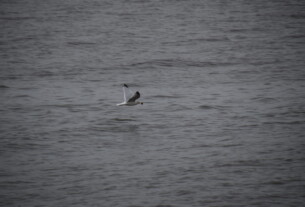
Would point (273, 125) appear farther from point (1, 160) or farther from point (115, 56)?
point (115, 56)

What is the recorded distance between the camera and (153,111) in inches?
758

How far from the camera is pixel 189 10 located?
134 ft

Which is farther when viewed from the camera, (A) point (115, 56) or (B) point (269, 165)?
(A) point (115, 56)

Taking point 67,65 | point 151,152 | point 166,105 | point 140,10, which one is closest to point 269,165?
point 151,152

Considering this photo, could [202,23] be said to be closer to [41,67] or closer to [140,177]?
[41,67]

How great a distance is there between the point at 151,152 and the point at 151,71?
10.4 metres

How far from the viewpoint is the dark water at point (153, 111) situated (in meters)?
13.0

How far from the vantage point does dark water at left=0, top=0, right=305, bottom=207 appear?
13023mm

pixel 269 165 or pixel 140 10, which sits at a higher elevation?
pixel 140 10

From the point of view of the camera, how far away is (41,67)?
2586 cm

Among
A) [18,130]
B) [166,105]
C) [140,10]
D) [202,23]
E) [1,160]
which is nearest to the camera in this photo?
[1,160]

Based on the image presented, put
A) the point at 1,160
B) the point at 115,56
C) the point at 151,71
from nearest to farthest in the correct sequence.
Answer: the point at 1,160, the point at 151,71, the point at 115,56

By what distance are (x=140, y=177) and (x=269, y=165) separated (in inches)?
144

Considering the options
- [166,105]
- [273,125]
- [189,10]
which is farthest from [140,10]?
[273,125]
